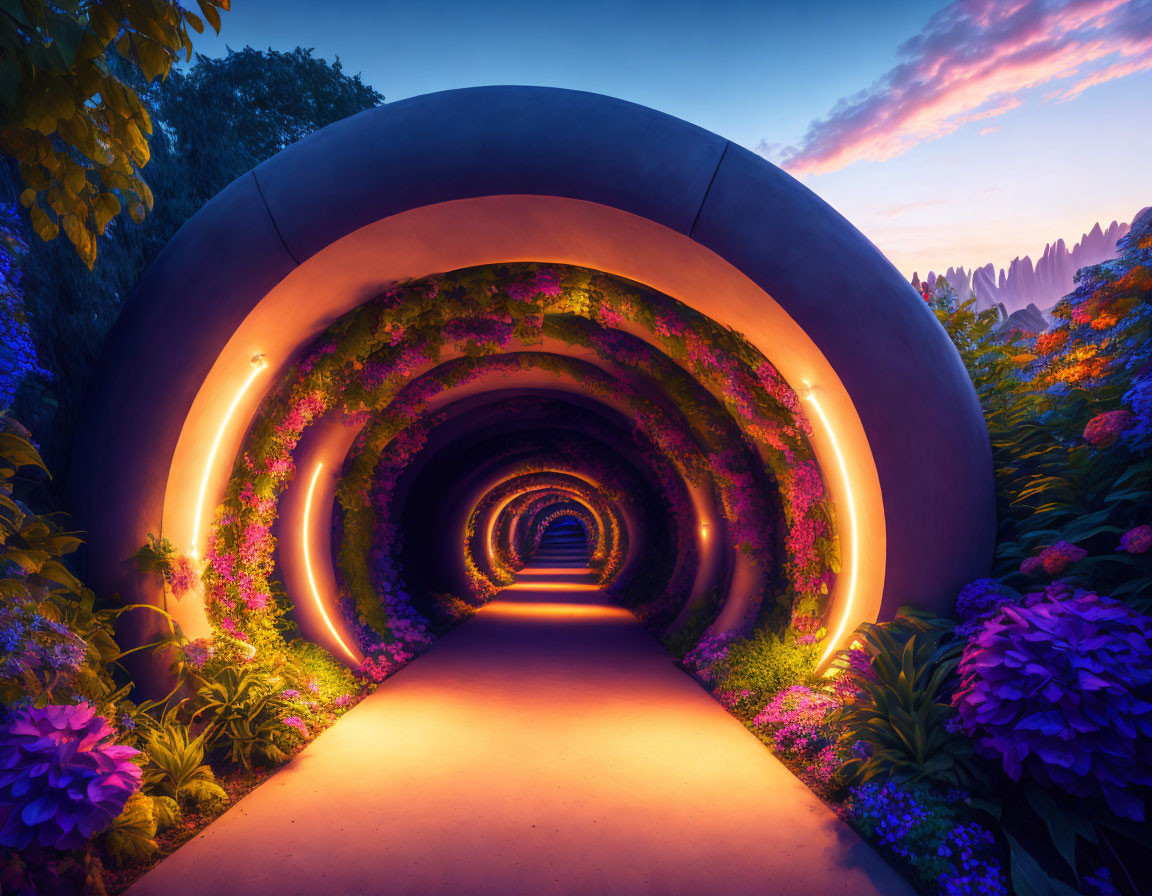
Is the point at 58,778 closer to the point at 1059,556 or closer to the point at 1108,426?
the point at 1059,556

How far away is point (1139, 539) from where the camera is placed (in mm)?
3736

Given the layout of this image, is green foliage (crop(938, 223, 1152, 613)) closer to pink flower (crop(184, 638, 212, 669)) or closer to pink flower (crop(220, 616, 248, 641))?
pink flower (crop(184, 638, 212, 669))

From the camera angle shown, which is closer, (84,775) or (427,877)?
(84,775)


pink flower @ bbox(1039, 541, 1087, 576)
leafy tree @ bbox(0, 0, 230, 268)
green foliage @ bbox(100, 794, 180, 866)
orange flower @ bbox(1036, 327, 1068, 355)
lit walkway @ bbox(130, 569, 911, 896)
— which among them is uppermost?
leafy tree @ bbox(0, 0, 230, 268)

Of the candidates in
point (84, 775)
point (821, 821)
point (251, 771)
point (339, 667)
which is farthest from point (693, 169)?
point (339, 667)

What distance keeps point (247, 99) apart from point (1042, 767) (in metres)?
19.5

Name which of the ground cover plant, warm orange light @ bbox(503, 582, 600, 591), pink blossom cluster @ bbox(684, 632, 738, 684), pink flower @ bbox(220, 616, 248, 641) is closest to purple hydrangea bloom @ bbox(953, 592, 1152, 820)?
the ground cover plant

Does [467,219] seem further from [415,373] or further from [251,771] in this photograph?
[251,771]

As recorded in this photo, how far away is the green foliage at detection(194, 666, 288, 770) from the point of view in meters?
5.05

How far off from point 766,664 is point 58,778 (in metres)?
5.85

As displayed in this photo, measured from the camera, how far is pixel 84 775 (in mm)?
3160

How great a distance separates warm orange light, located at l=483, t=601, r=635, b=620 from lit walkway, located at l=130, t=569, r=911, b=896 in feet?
20.6

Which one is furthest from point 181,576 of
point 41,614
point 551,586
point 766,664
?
point 551,586

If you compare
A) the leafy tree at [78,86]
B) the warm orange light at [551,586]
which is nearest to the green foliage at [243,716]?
the leafy tree at [78,86]
